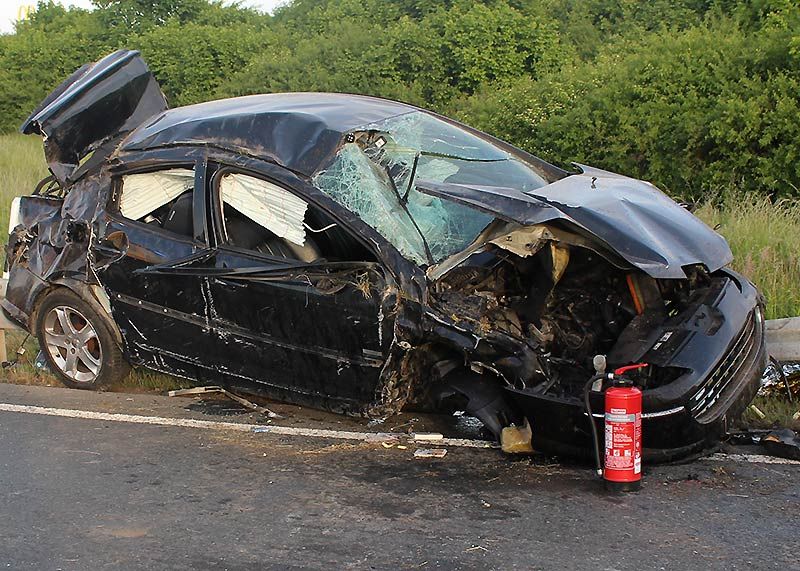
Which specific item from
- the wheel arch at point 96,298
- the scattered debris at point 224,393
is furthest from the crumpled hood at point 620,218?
the wheel arch at point 96,298

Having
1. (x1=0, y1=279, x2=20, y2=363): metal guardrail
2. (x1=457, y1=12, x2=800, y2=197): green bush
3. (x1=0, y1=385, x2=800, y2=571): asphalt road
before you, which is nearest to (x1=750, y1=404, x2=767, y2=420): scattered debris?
(x1=0, y1=385, x2=800, y2=571): asphalt road

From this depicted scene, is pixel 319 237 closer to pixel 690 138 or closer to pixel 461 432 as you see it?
pixel 461 432

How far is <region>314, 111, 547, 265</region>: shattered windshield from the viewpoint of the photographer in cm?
517

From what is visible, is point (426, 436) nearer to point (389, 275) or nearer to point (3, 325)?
point (389, 275)

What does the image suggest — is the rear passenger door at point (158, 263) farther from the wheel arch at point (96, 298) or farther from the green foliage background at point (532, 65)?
the green foliage background at point (532, 65)

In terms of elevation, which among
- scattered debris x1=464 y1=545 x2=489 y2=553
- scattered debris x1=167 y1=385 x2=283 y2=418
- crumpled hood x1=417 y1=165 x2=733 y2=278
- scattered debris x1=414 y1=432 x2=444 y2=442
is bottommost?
scattered debris x1=414 y1=432 x2=444 y2=442

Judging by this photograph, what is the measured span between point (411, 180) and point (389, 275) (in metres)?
0.80

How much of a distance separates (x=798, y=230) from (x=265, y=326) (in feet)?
14.5

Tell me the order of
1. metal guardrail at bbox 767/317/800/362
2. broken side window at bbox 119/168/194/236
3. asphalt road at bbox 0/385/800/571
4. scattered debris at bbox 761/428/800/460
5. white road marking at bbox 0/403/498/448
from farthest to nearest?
broken side window at bbox 119/168/194/236 → metal guardrail at bbox 767/317/800/362 → white road marking at bbox 0/403/498/448 → scattered debris at bbox 761/428/800/460 → asphalt road at bbox 0/385/800/571

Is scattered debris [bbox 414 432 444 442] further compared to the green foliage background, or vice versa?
the green foliage background

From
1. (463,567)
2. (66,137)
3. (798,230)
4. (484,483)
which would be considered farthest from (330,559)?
(798,230)

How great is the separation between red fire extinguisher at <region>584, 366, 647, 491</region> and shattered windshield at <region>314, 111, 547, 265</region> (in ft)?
4.02

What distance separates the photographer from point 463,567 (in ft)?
12.3

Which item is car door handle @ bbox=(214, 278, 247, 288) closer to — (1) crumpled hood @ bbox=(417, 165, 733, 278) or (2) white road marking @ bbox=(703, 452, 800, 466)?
(1) crumpled hood @ bbox=(417, 165, 733, 278)
